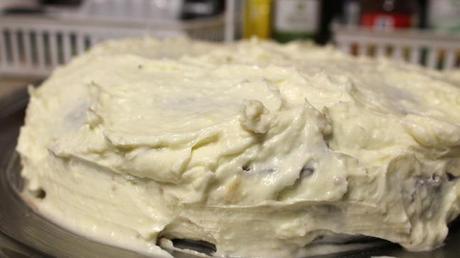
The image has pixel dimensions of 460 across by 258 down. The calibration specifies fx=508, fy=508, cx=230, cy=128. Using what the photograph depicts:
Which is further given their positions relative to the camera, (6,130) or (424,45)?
(424,45)

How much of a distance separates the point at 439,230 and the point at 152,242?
324 millimetres

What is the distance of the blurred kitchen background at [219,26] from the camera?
4.50ft

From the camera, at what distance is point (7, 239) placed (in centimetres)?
57

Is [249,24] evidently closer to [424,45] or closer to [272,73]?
[424,45]

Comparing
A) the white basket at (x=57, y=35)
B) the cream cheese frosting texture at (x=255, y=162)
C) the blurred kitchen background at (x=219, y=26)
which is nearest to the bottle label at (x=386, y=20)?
the blurred kitchen background at (x=219, y=26)

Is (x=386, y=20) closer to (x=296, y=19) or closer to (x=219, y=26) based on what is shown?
(x=296, y=19)

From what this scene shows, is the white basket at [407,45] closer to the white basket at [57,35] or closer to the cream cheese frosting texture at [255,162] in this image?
the white basket at [57,35]

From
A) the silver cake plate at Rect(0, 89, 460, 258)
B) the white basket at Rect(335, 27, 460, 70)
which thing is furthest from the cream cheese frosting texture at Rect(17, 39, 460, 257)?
the white basket at Rect(335, 27, 460, 70)

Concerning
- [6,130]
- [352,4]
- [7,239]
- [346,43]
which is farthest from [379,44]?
[7,239]

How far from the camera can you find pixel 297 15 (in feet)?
5.25

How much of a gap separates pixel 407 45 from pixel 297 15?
0.38 m

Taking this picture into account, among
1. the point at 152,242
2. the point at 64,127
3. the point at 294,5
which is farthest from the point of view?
the point at 294,5

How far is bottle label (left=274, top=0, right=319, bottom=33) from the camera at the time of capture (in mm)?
1596

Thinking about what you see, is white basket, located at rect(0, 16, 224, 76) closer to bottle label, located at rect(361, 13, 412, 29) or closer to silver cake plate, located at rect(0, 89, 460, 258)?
bottle label, located at rect(361, 13, 412, 29)
